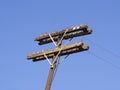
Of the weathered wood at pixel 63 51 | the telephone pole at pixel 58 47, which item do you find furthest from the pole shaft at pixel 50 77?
the weathered wood at pixel 63 51

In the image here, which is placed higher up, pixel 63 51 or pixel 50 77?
pixel 63 51

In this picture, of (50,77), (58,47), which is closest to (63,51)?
(58,47)

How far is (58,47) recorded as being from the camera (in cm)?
1845

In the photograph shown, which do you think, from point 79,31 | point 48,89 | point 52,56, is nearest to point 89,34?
point 79,31

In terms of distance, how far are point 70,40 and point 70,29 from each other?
518 mm

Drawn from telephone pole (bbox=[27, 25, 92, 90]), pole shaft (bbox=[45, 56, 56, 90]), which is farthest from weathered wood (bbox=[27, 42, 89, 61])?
pole shaft (bbox=[45, 56, 56, 90])

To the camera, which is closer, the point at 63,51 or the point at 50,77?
the point at 50,77

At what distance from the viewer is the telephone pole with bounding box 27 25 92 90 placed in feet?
57.7

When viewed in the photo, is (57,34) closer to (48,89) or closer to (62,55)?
(62,55)

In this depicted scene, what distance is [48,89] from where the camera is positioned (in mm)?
17188

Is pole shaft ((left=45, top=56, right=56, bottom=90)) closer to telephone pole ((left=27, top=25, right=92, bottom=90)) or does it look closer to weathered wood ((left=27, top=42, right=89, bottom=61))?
telephone pole ((left=27, top=25, right=92, bottom=90))

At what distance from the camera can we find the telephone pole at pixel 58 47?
1759 centimetres

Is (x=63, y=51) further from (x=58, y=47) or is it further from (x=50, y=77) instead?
(x=50, y=77)

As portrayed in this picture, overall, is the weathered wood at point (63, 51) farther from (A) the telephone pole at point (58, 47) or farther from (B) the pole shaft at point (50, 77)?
(B) the pole shaft at point (50, 77)
